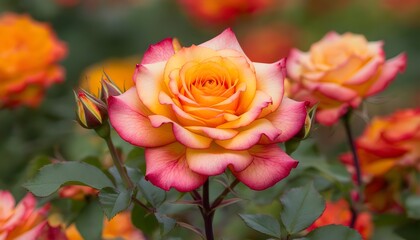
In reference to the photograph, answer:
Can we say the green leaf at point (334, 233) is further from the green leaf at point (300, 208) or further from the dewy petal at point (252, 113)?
the dewy petal at point (252, 113)

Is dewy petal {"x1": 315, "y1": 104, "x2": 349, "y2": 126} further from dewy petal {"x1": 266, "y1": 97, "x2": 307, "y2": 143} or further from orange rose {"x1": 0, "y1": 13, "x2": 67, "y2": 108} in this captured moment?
orange rose {"x1": 0, "y1": 13, "x2": 67, "y2": 108}

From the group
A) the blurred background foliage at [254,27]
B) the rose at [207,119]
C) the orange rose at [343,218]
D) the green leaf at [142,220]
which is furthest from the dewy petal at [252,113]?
the blurred background foliage at [254,27]

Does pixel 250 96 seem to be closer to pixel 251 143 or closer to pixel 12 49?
pixel 251 143

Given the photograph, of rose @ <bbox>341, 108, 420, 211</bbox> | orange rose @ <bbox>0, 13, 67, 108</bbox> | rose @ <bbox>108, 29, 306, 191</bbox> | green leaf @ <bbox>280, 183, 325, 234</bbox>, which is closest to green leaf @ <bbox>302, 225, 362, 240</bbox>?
green leaf @ <bbox>280, 183, 325, 234</bbox>

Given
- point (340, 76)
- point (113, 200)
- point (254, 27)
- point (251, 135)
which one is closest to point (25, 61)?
point (340, 76)

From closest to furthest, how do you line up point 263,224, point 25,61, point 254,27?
point 263,224
point 25,61
point 254,27

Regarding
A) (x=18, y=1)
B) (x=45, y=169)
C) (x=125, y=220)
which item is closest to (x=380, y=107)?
(x=18, y=1)

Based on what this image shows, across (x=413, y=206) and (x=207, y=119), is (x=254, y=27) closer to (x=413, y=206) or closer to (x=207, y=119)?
(x=413, y=206)
